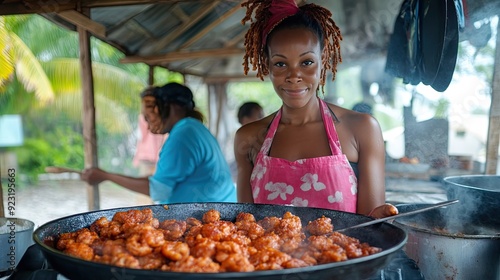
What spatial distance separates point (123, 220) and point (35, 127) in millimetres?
16802

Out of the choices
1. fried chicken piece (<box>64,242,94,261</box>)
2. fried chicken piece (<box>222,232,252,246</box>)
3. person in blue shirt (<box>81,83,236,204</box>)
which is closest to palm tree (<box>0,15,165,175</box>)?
person in blue shirt (<box>81,83,236,204</box>)

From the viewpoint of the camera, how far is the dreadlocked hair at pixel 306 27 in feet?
7.39

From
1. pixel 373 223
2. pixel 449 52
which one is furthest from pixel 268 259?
pixel 449 52

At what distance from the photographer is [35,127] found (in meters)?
16.6

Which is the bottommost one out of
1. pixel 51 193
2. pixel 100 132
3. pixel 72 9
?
pixel 51 193

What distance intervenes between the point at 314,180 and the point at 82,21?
8.35 feet

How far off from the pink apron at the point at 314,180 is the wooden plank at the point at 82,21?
2077 mm

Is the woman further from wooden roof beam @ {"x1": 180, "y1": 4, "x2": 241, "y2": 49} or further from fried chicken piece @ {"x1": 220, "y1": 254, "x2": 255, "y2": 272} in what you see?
wooden roof beam @ {"x1": 180, "y1": 4, "x2": 241, "y2": 49}

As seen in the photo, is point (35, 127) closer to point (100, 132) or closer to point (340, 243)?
point (100, 132)

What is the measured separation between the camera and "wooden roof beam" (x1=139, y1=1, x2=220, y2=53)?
4.71 m

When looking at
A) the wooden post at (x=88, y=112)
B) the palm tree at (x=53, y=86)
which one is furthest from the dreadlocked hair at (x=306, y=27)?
the palm tree at (x=53, y=86)

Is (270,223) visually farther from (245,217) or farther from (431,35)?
(431,35)

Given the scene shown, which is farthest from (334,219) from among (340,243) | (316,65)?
(316,65)

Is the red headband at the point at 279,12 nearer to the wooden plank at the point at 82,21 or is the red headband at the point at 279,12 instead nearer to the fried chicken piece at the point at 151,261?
the fried chicken piece at the point at 151,261
